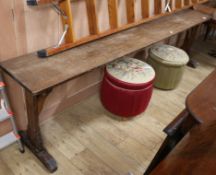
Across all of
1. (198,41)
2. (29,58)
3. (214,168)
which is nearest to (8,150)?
(29,58)

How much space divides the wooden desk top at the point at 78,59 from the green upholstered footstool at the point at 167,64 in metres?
0.31

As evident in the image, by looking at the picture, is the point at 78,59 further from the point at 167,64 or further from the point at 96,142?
the point at 167,64

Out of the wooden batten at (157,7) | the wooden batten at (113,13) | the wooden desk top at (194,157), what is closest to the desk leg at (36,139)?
the wooden batten at (113,13)

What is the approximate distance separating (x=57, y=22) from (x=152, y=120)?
1.16m

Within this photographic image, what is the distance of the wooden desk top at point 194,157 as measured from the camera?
65 centimetres

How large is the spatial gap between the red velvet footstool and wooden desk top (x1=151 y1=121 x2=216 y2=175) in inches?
39.0

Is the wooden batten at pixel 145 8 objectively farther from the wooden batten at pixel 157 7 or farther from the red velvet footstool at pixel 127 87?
the red velvet footstool at pixel 127 87

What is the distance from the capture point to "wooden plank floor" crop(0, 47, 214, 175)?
1.59m

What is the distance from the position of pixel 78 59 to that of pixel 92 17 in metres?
0.36

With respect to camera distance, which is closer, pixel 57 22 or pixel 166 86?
pixel 57 22

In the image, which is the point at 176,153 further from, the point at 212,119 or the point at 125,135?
the point at 125,135

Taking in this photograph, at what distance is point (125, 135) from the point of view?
1.89m

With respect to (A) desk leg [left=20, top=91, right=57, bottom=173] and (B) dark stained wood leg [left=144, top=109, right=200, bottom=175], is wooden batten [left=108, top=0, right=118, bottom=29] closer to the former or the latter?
(A) desk leg [left=20, top=91, right=57, bottom=173]

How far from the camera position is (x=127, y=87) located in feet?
5.89
